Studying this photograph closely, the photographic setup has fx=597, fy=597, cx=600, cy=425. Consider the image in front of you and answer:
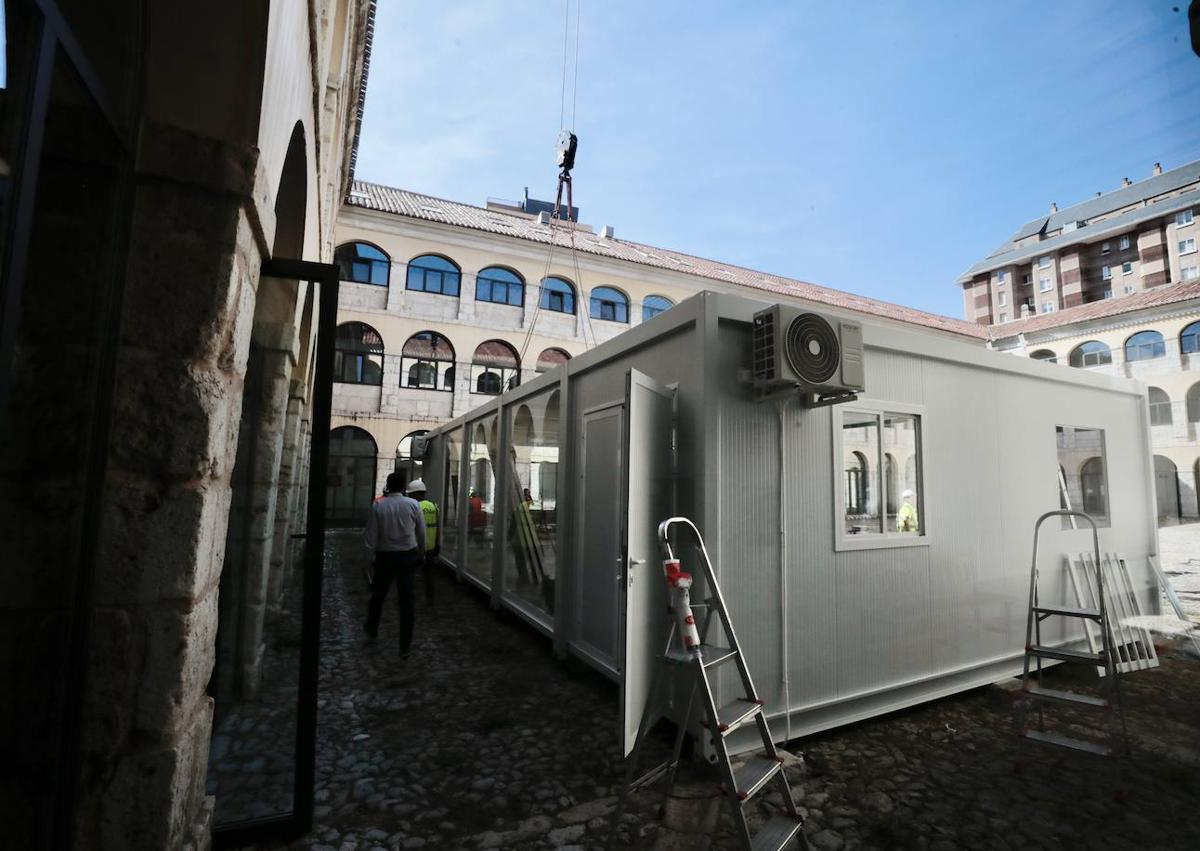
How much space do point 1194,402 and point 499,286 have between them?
95.8 feet

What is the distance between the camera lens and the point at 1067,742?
13.3 feet

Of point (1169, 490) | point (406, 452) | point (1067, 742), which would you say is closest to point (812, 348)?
point (1067, 742)

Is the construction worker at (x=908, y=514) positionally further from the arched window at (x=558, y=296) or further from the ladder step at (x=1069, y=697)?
the arched window at (x=558, y=296)

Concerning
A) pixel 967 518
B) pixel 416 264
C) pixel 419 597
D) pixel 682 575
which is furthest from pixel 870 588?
pixel 416 264

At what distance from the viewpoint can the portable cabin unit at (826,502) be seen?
404 centimetres

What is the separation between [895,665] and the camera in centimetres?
466

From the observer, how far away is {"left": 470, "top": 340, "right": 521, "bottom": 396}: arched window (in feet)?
70.6

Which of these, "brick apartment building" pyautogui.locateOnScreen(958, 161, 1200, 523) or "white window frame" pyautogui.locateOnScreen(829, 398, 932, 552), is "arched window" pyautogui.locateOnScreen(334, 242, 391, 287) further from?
"brick apartment building" pyautogui.locateOnScreen(958, 161, 1200, 523)

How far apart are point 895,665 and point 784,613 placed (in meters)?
1.28

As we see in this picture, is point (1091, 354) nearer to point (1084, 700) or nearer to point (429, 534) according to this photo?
point (1084, 700)

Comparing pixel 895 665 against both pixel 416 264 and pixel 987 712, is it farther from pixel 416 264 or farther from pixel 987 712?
pixel 416 264

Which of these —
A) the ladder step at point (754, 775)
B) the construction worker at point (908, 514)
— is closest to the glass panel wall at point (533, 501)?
the construction worker at point (908, 514)

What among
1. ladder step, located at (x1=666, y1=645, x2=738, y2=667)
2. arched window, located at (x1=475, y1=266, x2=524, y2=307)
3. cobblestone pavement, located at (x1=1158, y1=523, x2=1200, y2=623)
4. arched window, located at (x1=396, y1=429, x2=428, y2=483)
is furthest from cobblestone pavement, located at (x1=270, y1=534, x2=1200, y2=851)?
arched window, located at (x1=475, y1=266, x2=524, y2=307)

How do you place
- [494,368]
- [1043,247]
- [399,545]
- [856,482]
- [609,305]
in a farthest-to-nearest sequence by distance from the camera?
[1043,247]
[609,305]
[494,368]
[399,545]
[856,482]
